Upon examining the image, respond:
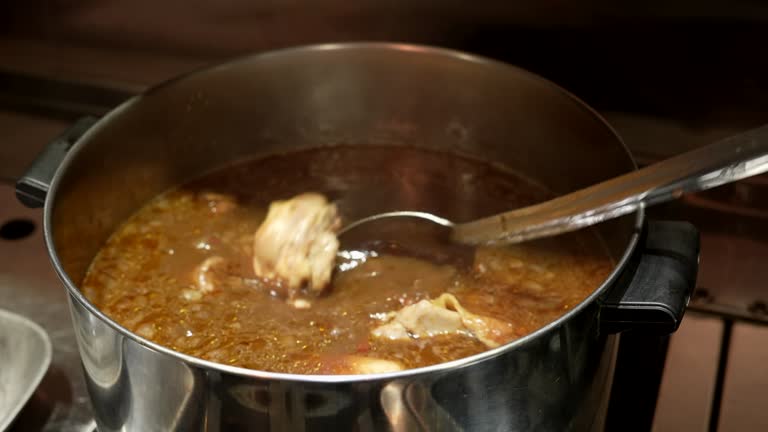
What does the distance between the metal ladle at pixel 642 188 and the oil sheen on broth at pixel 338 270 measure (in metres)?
0.06

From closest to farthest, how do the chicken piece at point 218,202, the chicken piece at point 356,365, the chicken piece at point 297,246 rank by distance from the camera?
the chicken piece at point 356,365, the chicken piece at point 297,246, the chicken piece at point 218,202

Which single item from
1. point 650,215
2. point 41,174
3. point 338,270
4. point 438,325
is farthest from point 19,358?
point 650,215

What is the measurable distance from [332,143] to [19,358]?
0.44 metres

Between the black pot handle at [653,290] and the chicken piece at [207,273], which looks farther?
the chicken piece at [207,273]

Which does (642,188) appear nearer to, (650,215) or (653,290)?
(653,290)

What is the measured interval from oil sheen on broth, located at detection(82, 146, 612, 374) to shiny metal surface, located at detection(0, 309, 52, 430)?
78mm

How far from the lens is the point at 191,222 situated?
3.22 ft

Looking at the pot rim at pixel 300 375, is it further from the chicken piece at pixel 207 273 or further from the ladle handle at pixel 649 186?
the chicken piece at pixel 207 273

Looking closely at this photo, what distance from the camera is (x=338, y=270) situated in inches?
34.5

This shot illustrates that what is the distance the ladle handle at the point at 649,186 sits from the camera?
63 cm

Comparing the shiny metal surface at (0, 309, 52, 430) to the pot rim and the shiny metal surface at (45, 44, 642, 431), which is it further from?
the pot rim

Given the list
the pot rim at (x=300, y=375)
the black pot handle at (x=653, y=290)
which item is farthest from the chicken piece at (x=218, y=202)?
the black pot handle at (x=653, y=290)

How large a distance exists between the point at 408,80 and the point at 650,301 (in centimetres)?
48

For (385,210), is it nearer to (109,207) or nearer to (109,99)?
(109,207)
